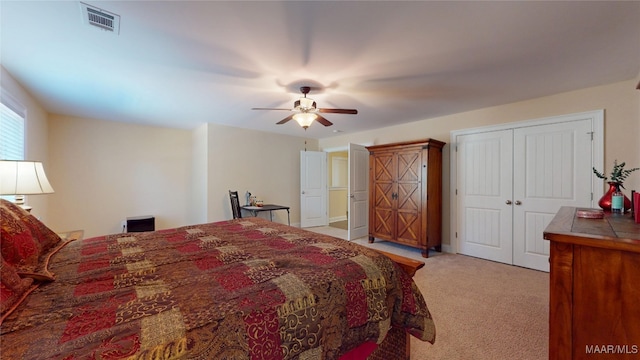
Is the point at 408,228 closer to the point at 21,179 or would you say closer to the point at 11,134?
the point at 21,179

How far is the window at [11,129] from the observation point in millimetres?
2486

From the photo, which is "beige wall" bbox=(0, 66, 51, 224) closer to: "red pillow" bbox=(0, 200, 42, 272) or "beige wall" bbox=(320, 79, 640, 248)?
"red pillow" bbox=(0, 200, 42, 272)

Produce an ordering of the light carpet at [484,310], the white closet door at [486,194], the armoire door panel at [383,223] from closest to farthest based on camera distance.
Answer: the light carpet at [484,310] → the white closet door at [486,194] → the armoire door panel at [383,223]

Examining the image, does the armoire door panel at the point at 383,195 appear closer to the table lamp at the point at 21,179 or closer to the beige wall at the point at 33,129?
the table lamp at the point at 21,179

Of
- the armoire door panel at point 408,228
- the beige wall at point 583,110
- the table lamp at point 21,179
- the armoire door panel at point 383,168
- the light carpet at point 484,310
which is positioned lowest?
the light carpet at point 484,310

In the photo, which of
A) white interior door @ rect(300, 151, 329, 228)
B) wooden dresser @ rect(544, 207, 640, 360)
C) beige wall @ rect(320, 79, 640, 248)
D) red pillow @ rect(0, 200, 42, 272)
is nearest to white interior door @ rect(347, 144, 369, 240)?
beige wall @ rect(320, 79, 640, 248)

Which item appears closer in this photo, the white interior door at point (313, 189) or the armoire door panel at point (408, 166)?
the armoire door panel at point (408, 166)

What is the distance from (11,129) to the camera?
271cm

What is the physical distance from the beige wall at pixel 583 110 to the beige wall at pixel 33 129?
17.8ft

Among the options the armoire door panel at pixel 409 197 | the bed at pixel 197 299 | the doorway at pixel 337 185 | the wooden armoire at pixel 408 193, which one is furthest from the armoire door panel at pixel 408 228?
the doorway at pixel 337 185

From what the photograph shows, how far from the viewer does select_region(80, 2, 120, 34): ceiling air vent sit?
163 centimetres

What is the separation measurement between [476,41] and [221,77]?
2.42 metres

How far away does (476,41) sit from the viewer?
2.00 meters

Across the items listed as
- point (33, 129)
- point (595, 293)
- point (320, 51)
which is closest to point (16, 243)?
point (320, 51)
